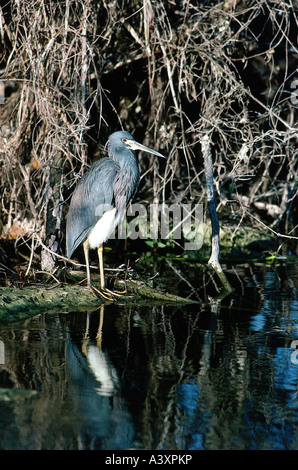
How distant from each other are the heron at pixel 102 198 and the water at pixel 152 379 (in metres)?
0.80

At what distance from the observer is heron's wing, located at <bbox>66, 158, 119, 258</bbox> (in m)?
5.22

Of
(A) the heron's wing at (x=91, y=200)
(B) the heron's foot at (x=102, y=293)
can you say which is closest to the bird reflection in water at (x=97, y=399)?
(B) the heron's foot at (x=102, y=293)

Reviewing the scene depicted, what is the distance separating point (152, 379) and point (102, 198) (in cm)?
236

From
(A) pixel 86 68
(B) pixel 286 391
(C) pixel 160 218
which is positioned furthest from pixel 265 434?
(C) pixel 160 218

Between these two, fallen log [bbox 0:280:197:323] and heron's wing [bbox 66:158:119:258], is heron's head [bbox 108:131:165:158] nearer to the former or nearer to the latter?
heron's wing [bbox 66:158:119:258]

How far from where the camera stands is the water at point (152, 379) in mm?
2641

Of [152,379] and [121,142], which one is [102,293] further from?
[152,379]

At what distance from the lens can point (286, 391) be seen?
311 centimetres

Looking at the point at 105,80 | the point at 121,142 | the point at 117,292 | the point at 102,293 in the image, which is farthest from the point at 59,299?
the point at 105,80

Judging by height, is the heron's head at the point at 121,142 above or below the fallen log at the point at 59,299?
above

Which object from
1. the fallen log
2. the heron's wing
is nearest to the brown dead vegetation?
the heron's wing

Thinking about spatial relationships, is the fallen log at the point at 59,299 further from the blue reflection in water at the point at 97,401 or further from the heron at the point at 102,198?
the blue reflection in water at the point at 97,401

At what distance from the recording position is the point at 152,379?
3232mm

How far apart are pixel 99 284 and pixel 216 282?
1.24 metres
